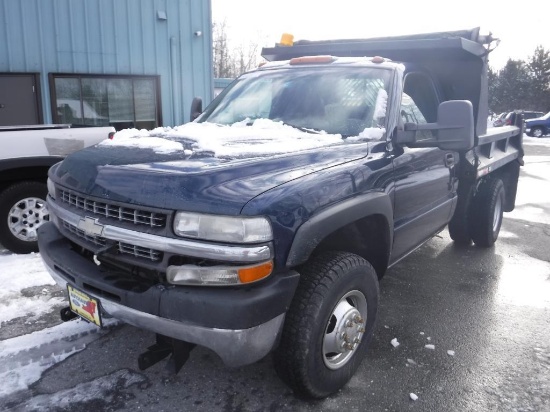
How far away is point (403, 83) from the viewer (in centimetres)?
362

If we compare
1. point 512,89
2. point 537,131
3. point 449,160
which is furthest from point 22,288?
point 512,89

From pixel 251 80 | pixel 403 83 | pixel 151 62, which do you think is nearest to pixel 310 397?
pixel 403 83

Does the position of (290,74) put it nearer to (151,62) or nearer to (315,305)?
(315,305)

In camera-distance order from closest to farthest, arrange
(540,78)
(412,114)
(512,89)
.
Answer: (412,114) → (512,89) → (540,78)

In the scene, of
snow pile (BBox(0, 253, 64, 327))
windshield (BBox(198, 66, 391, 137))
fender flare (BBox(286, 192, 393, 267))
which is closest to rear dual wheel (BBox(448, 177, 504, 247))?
windshield (BBox(198, 66, 391, 137))

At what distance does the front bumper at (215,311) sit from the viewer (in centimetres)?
210

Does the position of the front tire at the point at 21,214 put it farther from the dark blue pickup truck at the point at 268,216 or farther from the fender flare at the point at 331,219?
the fender flare at the point at 331,219

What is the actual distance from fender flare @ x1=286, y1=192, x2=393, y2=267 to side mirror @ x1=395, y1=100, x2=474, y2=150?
1.94 ft

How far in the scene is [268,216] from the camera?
2.16 meters

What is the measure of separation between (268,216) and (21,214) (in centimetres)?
382

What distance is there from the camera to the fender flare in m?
2.27

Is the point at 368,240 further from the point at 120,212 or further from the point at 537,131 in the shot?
the point at 537,131

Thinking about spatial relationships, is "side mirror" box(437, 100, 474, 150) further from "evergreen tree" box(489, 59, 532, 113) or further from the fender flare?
"evergreen tree" box(489, 59, 532, 113)

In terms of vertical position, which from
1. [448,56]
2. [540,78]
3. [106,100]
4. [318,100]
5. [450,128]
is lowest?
[450,128]
